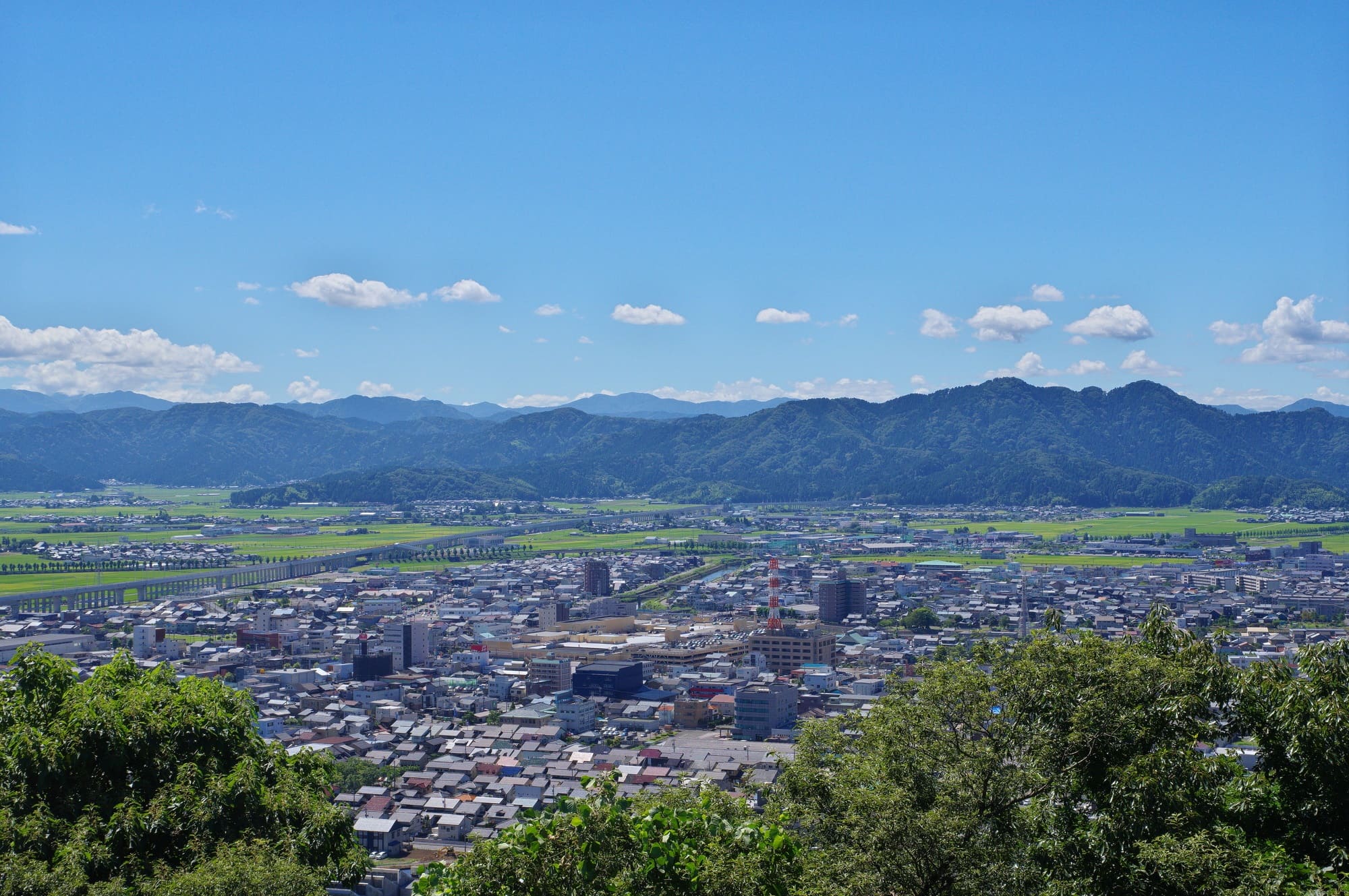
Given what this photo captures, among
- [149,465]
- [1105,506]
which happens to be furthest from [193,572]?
[149,465]

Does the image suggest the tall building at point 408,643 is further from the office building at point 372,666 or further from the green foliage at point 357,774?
the green foliage at point 357,774

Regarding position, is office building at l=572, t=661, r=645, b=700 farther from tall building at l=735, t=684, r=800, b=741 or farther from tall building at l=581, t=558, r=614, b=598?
tall building at l=581, t=558, r=614, b=598

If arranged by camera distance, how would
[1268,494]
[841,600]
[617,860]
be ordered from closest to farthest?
[617,860], [841,600], [1268,494]

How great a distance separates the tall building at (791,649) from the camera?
3259 cm

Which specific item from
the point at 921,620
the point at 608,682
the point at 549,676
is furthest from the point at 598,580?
the point at 608,682

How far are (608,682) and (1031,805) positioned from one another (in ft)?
77.0

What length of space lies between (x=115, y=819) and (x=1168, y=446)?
133827 mm

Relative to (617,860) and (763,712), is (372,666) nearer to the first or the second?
(763,712)

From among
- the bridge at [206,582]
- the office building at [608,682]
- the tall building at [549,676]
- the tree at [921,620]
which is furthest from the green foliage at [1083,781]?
the bridge at [206,582]

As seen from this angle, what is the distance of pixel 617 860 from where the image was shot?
15.9 feet

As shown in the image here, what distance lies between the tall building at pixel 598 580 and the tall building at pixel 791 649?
14.5 m

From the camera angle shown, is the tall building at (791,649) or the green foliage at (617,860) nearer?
the green foliage at (617,860)

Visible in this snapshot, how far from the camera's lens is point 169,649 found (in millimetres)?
32812

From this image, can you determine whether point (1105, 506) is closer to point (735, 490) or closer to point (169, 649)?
point (735, 490)
